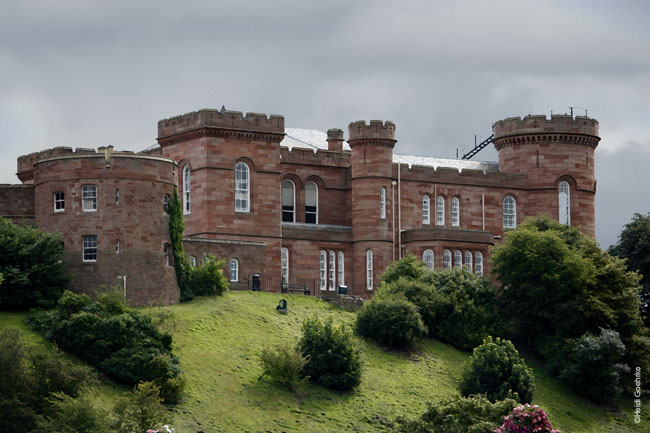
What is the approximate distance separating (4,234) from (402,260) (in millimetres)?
25207

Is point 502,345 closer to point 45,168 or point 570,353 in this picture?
point 570,353

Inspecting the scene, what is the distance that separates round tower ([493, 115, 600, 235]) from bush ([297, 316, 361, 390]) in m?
27.8

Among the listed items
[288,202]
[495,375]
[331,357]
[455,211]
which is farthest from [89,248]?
[455,211]

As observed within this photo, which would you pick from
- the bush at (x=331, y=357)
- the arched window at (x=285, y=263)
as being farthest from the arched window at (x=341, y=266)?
the bush at (x=331, y=357)

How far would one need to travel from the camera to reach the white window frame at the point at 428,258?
295ft

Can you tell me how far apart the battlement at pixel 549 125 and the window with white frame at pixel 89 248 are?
34964 mm

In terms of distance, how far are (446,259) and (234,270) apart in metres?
15.1

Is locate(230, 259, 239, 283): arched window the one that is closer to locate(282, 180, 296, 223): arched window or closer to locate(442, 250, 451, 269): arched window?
locate(282, 180, 296, 223): arched window

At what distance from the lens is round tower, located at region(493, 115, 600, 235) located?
95.8 metres

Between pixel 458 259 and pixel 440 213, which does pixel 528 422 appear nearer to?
pixel 458 259

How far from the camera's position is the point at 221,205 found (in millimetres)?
85000

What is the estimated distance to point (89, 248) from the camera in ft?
236

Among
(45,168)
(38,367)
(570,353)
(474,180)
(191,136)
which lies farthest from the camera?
(474,180)

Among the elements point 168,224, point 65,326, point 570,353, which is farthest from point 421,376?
point 65,326
